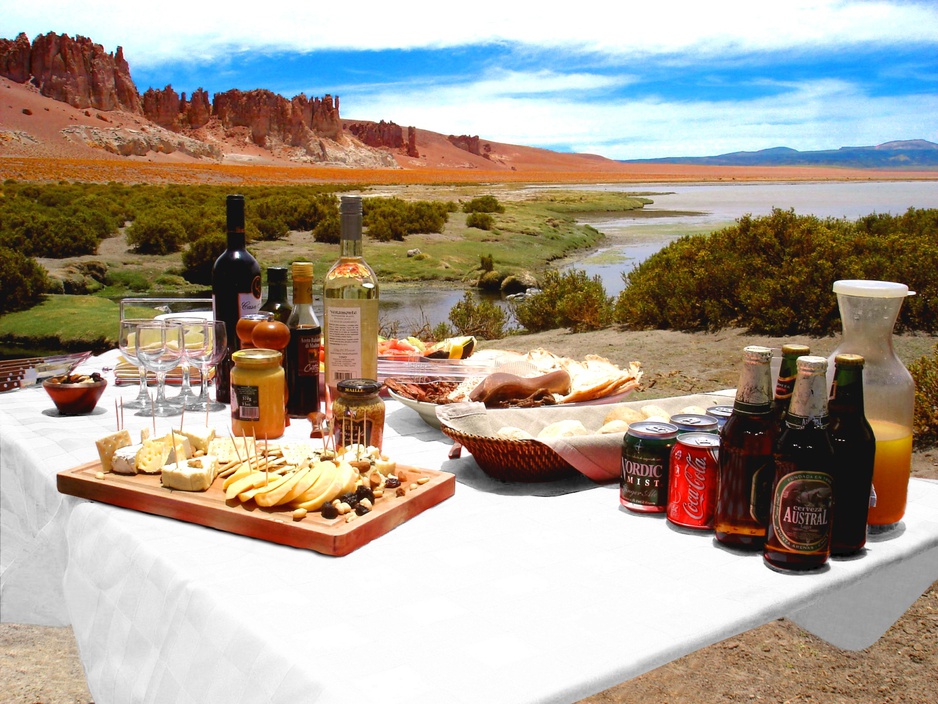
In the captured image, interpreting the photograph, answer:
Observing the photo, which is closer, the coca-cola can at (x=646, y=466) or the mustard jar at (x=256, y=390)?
the coca-cola can at (x=646, y=466)

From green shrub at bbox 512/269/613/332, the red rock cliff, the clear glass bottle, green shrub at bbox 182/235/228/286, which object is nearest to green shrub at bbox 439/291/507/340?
green shrub at bbox 512/269/613/332

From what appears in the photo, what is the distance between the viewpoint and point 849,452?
1.26 meters

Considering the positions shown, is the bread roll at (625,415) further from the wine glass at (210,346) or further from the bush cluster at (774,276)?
the bush cluster at (774,276)

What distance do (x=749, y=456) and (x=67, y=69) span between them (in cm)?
9815

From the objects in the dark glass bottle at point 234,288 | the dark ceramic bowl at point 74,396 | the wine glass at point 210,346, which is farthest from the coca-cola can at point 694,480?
the dark ceramic bowl at point 74,396

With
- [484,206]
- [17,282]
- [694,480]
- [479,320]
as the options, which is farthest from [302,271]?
[484,206]

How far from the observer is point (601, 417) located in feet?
6.19

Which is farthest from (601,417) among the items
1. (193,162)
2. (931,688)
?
(193,162)

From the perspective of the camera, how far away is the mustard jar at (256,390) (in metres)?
1.87

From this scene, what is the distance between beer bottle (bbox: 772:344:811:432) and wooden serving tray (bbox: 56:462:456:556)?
0.62 metres

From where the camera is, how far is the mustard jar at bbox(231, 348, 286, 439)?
1.87 metres

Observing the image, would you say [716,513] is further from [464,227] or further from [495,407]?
[464,227]

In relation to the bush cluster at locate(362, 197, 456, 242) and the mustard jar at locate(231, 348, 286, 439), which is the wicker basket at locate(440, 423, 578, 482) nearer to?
the mustard jar at locate(231, 348, 286, 439)

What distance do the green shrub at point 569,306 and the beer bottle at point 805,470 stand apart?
9495mm
